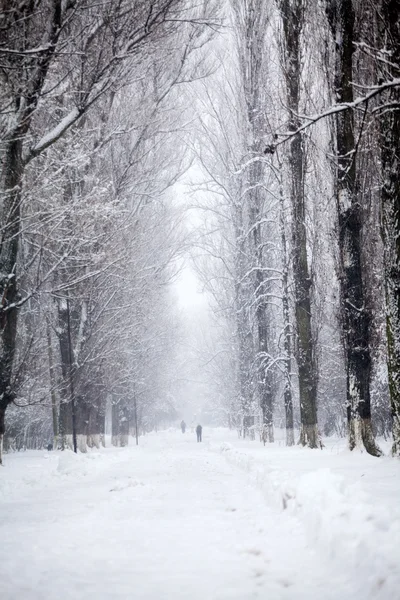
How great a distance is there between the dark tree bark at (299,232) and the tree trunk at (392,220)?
5.76 meters

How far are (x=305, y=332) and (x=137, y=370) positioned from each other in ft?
54.5

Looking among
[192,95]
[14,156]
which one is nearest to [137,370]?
[192,95]

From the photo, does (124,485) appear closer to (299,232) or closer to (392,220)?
(392,220)

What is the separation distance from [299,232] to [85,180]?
6.58 meters

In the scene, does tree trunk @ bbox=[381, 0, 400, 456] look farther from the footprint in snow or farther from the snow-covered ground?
the footprint in snow

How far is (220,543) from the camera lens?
159 inches

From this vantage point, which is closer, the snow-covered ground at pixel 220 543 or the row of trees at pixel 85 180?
the snow-covered ground at pixel 220 543

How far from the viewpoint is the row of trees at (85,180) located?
7.79 meters

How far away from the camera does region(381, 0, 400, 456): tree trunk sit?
696 cm

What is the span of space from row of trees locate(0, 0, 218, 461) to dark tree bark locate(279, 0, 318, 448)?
105 inches

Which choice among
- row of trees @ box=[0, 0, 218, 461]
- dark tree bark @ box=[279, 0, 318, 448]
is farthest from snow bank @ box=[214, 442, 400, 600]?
dark tree bark @ box=[279, 0, 318, 448]

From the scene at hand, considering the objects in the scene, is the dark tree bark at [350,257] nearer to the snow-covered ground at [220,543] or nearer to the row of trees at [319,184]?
the row of trees at [319,184]

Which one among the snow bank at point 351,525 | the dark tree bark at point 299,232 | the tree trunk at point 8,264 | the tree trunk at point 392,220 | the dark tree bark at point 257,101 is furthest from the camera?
the dark tree bark at point 257,101

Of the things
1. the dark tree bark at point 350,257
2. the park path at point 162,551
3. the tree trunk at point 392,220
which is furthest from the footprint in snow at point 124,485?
the tree trunk at point 392,220
